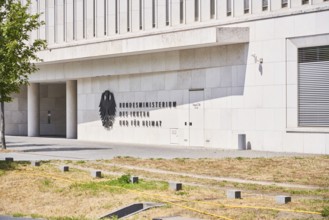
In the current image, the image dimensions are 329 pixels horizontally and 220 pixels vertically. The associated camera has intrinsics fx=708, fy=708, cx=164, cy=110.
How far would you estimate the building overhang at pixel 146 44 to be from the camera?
3403 cm

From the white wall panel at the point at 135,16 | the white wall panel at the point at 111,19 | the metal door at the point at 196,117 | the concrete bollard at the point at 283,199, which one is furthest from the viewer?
the white wall panel at the point at 111,19

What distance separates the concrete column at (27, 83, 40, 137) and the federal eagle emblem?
944 centimetres

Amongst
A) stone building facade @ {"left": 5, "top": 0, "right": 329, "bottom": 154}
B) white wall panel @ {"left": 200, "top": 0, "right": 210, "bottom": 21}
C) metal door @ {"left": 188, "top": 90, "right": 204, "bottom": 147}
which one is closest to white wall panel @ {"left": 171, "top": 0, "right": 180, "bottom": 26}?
stone building facade @ {"left": 5, "top": 0, "right": 329, "bottom": 154}

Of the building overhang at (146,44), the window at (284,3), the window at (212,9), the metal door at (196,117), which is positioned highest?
the window at (212,9)

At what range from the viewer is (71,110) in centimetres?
4888

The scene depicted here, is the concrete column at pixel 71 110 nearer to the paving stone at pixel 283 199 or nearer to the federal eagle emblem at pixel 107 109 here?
the federal eagle emblem at pixel 107 109

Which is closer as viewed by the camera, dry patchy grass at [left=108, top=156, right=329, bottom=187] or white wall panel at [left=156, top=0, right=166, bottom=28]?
dry patchy grass at [left=108, top=156, right=329, bottom=187]

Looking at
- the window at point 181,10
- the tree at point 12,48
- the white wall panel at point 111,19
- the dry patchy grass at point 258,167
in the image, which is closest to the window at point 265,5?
the window at point 181,10

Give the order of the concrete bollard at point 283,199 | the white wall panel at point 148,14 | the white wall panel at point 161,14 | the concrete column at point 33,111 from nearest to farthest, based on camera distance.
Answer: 1. the concrete bollard at point 283,199
2. the white wall panel at point 161,14
3. the white wall panel at point 148,14
4. the concrete column at point 33,111

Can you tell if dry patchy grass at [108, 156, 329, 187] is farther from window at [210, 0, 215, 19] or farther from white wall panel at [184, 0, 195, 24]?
white wall panel at [184, 0, 195, 24]

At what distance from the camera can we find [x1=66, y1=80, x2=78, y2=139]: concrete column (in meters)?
49.0

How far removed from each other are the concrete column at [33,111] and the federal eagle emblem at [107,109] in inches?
372

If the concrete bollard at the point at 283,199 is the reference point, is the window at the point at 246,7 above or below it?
above

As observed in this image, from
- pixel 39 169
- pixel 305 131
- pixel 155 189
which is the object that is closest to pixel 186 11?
pixel 305 131
